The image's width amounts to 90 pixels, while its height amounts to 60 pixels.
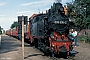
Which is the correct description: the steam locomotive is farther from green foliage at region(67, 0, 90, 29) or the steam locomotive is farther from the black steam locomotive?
green foliage at region(67, 0, 90, 29)

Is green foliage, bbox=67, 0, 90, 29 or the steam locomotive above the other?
green foliage, bbox=67, 0, 90, 29

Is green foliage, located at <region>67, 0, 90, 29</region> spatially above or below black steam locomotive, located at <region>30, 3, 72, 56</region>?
above

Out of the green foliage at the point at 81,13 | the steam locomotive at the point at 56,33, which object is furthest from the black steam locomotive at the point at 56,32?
the green foliage at the point at 81,13

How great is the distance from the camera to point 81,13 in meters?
38.2

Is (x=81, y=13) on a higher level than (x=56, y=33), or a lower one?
higher

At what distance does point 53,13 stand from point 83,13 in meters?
23.2

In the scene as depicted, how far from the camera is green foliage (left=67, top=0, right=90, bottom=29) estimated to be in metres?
36.0

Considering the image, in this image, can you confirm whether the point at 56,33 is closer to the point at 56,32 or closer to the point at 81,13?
the point at 56,32

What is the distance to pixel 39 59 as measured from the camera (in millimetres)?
13750

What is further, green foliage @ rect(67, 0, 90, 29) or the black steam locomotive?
green foliage @ rect(67, 0, 90, 29)

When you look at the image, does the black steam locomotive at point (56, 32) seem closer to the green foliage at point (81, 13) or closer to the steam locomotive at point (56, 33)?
the steam locomotive at point (56, 33)

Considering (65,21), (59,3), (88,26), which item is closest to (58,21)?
(65,21)

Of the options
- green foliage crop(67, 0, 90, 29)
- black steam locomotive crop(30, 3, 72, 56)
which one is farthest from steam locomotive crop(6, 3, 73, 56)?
green foliage crop(67, 0, 90, 29)

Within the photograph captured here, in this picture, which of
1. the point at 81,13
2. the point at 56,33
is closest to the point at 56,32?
the point at 56,33
